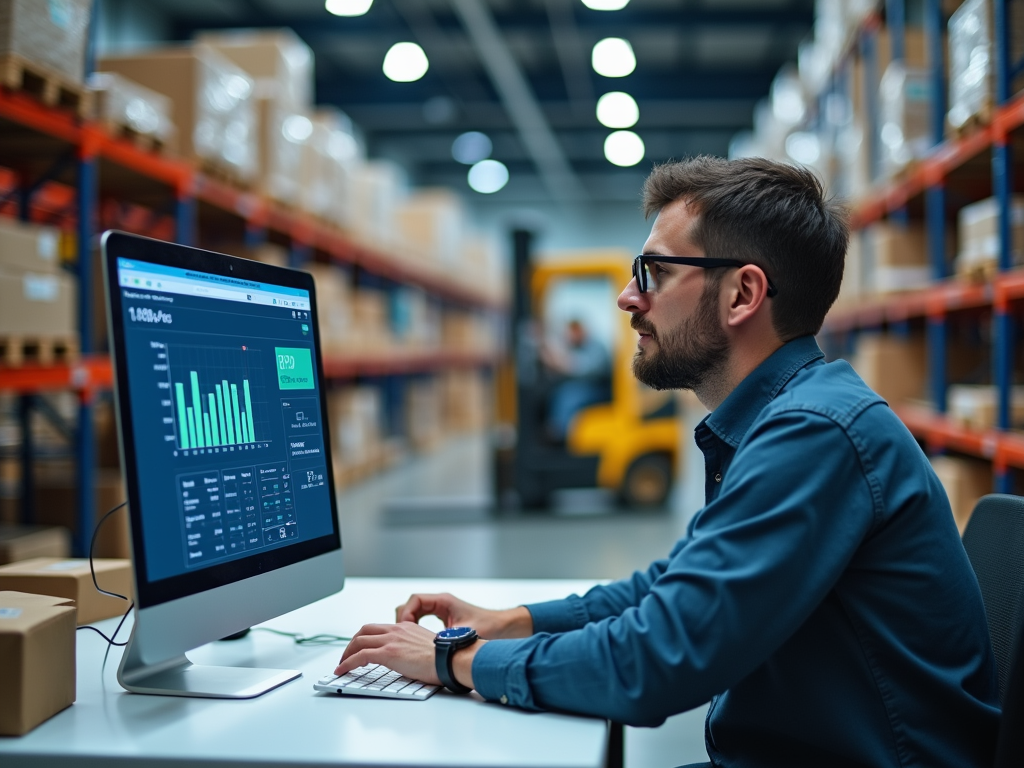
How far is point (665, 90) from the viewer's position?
14.8 m

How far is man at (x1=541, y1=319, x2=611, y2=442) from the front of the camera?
28.1 feet

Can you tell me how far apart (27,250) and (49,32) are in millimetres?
1022

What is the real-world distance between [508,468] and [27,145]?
213 inches

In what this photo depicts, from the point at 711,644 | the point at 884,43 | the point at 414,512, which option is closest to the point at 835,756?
the point at 711,644

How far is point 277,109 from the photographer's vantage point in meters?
7.21

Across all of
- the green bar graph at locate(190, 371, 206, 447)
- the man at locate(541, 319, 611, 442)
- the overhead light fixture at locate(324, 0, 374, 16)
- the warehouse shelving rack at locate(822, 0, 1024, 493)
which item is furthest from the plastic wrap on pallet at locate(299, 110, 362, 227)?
the green bar graph at locate(190, 371, 206, 447)

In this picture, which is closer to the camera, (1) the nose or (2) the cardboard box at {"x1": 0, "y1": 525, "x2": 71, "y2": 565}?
(1) the nose

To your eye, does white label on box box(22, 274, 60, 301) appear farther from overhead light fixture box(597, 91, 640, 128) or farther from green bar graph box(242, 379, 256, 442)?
overhead light fixture box(597, 91, 640, 128)

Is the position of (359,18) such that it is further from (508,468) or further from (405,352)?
(508,468)

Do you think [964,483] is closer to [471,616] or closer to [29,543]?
[471,616]

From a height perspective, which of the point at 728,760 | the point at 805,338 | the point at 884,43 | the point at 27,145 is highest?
the point at 884,43

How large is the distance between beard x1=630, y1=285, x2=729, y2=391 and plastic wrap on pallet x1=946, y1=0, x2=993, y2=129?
11.0ft

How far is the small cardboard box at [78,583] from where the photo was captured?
188cm

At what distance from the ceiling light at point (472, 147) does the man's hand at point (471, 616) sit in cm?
1766
